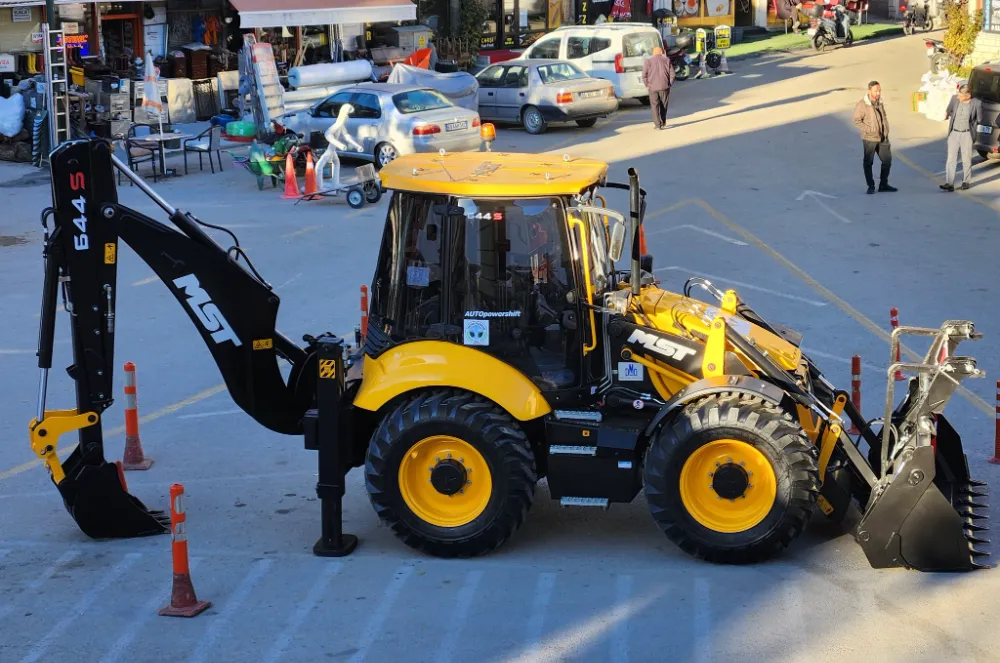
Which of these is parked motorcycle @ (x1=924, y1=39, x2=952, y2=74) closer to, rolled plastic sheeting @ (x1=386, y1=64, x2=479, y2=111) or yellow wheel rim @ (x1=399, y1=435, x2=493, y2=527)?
rolled plastic sheeting @ (x1=386, y1=64, x2=479, y2=111)

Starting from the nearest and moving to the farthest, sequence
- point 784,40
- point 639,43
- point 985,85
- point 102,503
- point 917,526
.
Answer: point 917,526
point 102,503
point 985,85
point 639,43
point 784,40

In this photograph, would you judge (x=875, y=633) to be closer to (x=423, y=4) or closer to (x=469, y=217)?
(x=469, y=217)

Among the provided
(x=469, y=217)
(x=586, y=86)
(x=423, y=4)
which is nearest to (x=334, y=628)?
(x=469, y=217)

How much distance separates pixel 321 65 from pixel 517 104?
15.9 ft

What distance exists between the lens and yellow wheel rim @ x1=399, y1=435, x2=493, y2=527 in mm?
8273

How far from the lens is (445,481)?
27.2 ft

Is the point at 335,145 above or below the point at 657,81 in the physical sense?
below

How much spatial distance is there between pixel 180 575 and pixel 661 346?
10.9 ft

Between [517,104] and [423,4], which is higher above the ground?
[423,4]

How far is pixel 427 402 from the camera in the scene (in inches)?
323

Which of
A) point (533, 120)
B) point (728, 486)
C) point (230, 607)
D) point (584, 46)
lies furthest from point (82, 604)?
point (584, 46)

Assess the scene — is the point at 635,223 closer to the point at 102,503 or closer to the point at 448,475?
the point at 448,475

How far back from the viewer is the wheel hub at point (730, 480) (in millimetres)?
7949

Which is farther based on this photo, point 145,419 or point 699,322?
point 145,419
